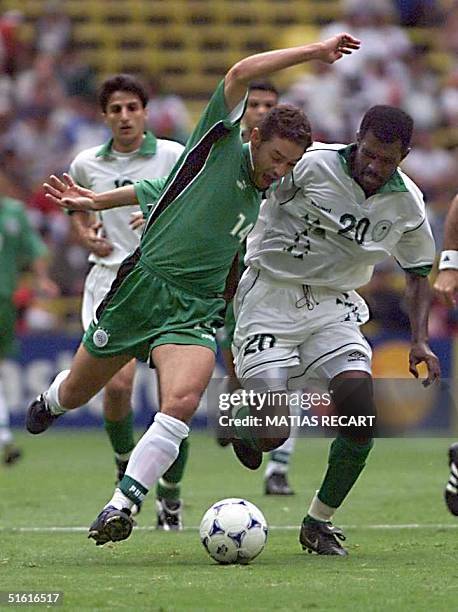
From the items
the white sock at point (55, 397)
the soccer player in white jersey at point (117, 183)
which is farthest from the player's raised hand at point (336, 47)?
the soccer player in white jersey at point (117, 183)

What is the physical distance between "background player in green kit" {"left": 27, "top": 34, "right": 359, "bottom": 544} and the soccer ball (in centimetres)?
39

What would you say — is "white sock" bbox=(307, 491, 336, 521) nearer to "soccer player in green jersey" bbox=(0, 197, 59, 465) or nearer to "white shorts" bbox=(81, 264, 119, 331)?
"white shorts" bbox=(81, 264, 119, 331)

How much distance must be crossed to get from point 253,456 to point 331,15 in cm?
1610

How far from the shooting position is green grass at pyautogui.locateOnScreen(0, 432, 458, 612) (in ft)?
19.0

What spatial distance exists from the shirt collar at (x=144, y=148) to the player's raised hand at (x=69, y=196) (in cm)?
219

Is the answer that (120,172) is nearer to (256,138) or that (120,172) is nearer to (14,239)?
(256,138)

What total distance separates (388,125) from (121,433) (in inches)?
125

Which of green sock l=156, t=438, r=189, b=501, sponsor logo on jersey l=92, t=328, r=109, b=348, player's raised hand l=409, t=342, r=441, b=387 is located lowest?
green sock l=156, t=438, r=189, b=501

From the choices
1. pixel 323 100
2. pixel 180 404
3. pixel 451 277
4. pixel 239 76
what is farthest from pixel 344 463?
pixel 323 100

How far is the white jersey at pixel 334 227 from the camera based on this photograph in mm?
7340

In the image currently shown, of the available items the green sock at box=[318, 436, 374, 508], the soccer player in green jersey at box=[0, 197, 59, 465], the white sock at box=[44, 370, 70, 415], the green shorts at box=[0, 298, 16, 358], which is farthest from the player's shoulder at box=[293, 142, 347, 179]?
the green shorts at box=[0, 298, 16, 358]

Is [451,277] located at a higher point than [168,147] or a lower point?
lower

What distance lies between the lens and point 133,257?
727cm

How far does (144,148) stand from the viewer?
9648 mm
